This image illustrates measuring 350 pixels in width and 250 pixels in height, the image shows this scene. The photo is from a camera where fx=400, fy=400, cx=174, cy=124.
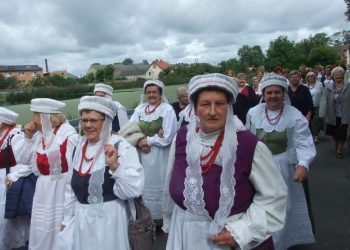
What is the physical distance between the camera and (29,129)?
4.39m

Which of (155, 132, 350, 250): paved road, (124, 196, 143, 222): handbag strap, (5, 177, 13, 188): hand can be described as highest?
(124, 196, 143, 222): handbag strap

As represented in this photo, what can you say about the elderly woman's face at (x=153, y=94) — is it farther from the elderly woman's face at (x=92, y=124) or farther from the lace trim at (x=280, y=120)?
the elderly woman's face at (x=92, y=124)

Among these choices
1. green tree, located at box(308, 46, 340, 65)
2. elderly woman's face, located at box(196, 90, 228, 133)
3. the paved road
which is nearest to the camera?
elderly woman's face, located at box(196, 90, 228, 133)

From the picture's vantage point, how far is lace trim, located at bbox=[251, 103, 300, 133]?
411 centimetres

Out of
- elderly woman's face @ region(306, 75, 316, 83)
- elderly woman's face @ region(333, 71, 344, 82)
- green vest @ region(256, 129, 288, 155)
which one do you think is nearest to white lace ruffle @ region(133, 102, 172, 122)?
green vest @ region(256, 129, 288, 155)

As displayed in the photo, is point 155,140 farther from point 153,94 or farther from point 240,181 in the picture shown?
point 240,181

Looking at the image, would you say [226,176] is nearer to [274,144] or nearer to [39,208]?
[274,144]

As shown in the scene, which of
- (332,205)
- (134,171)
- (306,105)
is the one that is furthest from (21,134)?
(306,105)

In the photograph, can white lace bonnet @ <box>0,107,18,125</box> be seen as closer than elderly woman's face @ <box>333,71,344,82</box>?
Yes

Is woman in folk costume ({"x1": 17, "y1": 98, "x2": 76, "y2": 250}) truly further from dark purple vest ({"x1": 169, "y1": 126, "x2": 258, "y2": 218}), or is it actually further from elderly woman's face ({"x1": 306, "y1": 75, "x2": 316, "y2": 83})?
elderly woman's face ({"x1": 306, "y1": 75, "x2": 316, "y2": 83})

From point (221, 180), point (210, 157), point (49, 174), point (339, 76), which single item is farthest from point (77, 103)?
point (221, 180)

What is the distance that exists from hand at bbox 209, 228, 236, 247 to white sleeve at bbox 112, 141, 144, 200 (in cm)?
92

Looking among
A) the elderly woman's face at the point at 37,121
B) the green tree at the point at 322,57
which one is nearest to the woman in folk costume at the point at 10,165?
the elderly woman's face at the point at 37,121

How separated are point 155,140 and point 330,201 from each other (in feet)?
9.66
